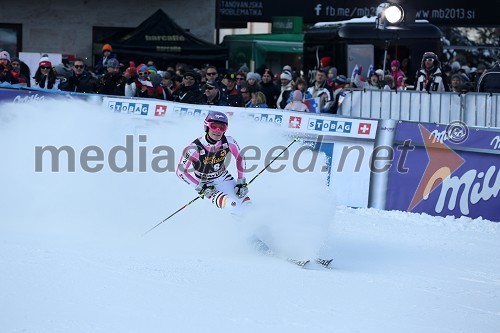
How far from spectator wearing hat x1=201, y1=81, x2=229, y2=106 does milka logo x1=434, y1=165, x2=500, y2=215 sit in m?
3.78

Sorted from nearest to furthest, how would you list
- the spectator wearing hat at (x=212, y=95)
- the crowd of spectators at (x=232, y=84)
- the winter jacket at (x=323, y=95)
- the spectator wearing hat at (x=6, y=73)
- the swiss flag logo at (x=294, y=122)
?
the swiss flag logo at (x=294, y=122)
the spectator wearing hat at (x=212, y=95)
the crowd of spectators at (x=232, y=84)
the winter jacket at (x=323, y=95)
the spectator wearing hat at (x=6, y=73)

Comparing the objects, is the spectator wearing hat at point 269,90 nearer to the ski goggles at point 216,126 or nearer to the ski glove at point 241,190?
the ski goggles at point 216,126

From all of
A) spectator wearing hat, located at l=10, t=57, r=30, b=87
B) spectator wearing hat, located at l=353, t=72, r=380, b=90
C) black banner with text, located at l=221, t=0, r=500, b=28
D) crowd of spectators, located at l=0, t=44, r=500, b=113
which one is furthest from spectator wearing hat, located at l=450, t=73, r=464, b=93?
black banner with text, located at l=221, t=0, r=500, b=28

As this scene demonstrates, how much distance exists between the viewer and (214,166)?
36.1 feet

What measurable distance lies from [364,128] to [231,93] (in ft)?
8.64

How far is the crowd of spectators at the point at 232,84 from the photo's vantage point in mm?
15391

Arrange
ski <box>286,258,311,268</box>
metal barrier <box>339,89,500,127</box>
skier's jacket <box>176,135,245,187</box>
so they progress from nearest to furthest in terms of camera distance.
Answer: ski <box>286,258,311,268</box> → skier's jacket <box>176,135,245,187</box> → metal barrier <box>339,89,500,127</box>

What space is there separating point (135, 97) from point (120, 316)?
8.25 m

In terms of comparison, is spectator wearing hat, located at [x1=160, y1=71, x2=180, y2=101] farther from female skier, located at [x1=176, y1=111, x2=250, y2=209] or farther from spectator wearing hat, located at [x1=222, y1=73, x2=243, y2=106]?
female skier, located at [x1=176, y1=111, x2=250, y2=209]

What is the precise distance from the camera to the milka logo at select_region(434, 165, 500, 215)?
1312cm

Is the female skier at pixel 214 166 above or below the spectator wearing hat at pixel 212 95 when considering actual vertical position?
below

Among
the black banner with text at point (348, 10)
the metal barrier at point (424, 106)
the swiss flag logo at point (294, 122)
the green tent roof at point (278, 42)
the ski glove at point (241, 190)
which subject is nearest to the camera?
the ski glove at point (241, 190)

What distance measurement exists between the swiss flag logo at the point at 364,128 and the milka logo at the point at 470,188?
4.24ft

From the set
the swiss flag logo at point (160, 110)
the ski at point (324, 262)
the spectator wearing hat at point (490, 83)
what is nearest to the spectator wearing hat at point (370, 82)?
the spectator wearing hat at point (490, 83)
